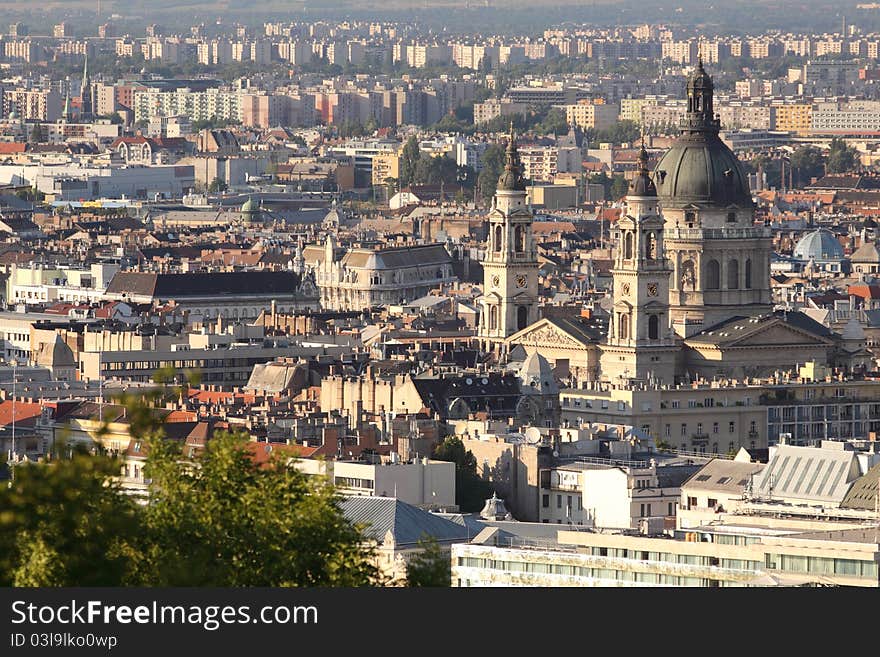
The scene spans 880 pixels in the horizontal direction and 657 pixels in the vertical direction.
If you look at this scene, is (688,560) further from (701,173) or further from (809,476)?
(701,173)

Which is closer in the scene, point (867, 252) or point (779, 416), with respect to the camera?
point (779, 416)

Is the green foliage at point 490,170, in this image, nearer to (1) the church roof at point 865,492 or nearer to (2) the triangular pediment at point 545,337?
(2) the triangular pediment at point 545,337

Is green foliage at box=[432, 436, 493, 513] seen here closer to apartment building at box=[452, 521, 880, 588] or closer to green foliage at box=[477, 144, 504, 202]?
apartment building at box=[452, 521, 880, 588]

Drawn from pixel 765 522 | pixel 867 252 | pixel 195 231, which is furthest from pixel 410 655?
pixel 195 231

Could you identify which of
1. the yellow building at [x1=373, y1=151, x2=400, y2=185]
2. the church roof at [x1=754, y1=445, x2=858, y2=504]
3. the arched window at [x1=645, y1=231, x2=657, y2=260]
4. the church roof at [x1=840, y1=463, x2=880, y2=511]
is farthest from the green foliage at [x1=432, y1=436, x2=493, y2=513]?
the yellow building at [x1=373, y1=151, x2=400, y2=185]

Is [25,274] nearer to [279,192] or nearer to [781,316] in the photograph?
[781,316]

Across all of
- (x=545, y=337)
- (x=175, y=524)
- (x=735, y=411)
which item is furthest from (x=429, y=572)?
(x=545, y=337)
